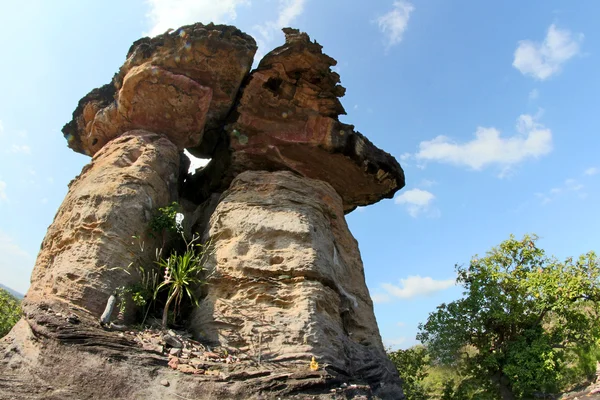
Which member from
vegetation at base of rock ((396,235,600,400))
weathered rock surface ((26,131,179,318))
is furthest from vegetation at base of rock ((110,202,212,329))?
vegetation at base of rock ((396,235,600,400))

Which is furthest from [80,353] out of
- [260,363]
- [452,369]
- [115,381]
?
[452,369]

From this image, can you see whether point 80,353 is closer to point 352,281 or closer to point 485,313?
point 352,281

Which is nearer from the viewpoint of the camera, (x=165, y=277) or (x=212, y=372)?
(x=212, y=372)

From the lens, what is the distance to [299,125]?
41.8 ft

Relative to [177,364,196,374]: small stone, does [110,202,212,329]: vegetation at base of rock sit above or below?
above

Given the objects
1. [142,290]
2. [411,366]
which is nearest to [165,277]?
[142,290]

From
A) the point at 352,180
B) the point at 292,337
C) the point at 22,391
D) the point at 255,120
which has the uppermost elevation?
the point at 255,120

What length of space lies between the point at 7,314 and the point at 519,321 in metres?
19.0

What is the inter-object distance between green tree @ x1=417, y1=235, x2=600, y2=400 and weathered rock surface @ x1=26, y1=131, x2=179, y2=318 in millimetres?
12071

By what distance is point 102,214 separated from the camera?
29.1 feet

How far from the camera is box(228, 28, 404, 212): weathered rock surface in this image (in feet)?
41.0

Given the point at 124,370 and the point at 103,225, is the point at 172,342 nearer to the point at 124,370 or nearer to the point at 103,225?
the point at 124,370

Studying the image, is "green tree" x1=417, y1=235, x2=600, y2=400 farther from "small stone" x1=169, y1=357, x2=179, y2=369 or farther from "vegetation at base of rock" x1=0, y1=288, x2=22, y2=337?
"vegetation at base of rock" x1=0, y1=288, x2=22, y2=337

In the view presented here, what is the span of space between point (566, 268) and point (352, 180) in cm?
888
